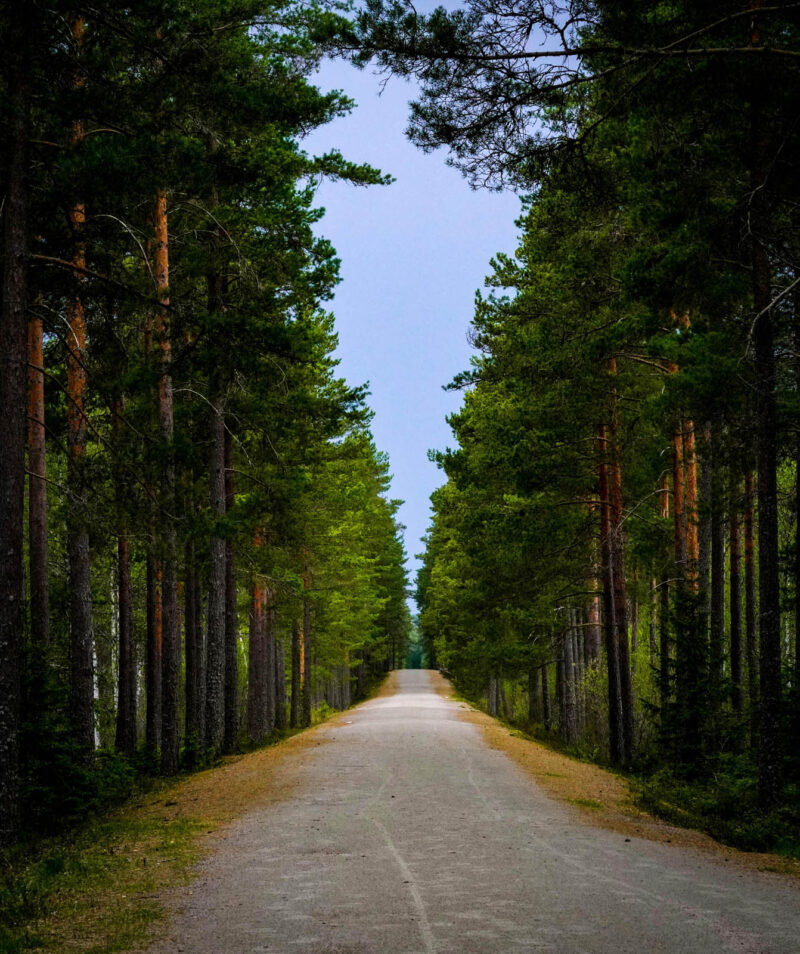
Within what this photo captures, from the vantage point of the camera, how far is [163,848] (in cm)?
890

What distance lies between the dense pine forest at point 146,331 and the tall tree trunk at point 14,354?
0.08 ft

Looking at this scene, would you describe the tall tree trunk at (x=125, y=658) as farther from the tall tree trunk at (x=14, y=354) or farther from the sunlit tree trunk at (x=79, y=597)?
the tall tree trunk at (x=14, y=354)

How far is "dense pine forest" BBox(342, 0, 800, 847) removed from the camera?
903cm

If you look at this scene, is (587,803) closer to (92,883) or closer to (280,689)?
(92,883)

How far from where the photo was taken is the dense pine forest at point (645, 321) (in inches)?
356

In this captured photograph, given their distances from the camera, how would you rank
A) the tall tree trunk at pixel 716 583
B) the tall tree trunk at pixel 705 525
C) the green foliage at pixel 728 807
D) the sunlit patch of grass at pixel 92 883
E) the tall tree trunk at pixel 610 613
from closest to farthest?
the sunlit patch of grass at pixel 92 883, the green foliage at pixel 728 807, the tall tree trunk at pixel 716 583, the tall tree trunk at pixel 705 525, the tall tree trunk at pixel 610 613

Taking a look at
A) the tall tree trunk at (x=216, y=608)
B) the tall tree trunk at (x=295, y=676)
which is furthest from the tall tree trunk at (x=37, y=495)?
the tall tree trunk at (x=295, y=676)

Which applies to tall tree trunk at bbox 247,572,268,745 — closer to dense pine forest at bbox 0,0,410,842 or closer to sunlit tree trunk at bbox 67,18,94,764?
dense pine forest at bbox 0,0,410,842

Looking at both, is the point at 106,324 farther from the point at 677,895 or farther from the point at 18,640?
the point at 677,895

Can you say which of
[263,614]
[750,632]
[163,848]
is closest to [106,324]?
[163,848]

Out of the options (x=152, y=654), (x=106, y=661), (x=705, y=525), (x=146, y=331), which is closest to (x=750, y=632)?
(x=705, y=525)

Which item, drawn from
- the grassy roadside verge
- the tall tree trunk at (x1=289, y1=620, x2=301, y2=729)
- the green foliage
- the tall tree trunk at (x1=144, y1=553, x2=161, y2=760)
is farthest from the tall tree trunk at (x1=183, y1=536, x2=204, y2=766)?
the green foliage

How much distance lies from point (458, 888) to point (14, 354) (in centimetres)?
776

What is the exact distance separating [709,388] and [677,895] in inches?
285
